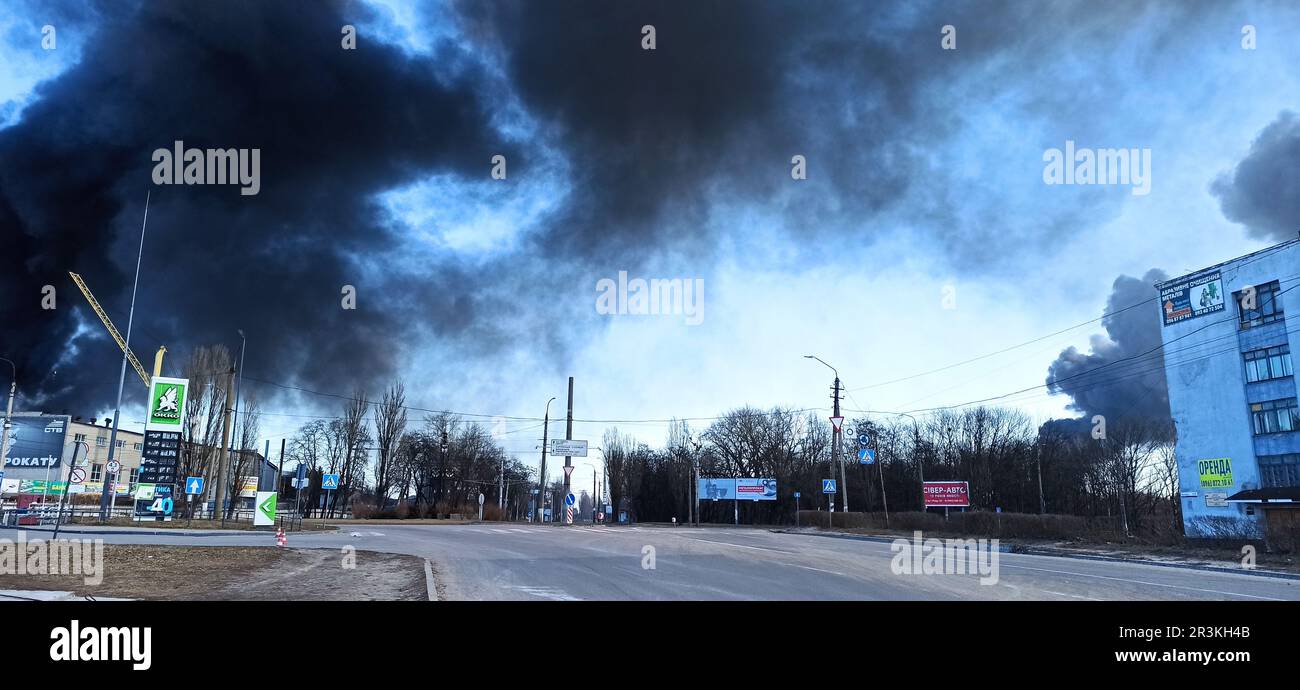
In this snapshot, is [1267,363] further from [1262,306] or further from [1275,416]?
[1262,306]

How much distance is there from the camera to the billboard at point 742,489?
79.9 m

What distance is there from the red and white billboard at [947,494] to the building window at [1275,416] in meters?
18.4

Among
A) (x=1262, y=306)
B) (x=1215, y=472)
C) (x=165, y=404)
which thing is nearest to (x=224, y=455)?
(x=165, y=404)

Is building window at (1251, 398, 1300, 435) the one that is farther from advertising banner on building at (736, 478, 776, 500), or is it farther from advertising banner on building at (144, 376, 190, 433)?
advertising banner on building at (144, 376, 190, 433)

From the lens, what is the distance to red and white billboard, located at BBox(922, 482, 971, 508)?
181 feet

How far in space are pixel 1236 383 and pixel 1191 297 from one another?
260 inches

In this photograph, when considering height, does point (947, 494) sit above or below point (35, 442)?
below

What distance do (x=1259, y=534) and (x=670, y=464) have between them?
76.6 m

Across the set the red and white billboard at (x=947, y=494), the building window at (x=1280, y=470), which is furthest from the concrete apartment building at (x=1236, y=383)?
the red and white billboard at (x=947, y=494)

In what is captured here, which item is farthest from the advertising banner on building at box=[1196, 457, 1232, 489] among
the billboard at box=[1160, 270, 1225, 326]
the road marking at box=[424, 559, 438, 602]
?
the road marking at box=[424, 559, 438, 602]

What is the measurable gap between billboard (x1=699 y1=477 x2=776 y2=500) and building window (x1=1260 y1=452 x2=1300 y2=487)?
44038 millimetres

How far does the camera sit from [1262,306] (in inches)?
1770

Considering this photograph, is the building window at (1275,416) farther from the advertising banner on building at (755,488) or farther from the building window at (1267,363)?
the advertising banner on building at (755,488)
